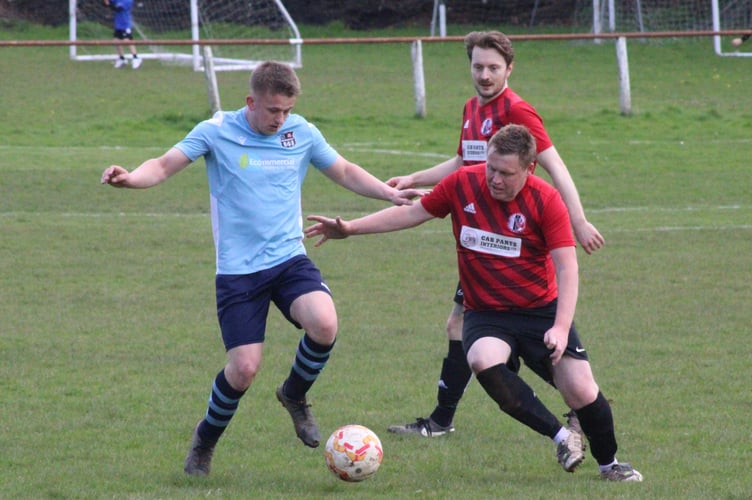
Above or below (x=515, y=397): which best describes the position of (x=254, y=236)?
above

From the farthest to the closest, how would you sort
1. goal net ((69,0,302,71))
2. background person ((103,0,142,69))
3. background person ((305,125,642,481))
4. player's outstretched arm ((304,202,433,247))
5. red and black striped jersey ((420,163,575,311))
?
1. background person ((103,0,142,69))
2. goal net ((69,0,302,71))
3. player's outstretched arm ((304,202,433,247))
4. red and black striped jersey ((420,163,575,311))
5. background person ((305,125,642,481))

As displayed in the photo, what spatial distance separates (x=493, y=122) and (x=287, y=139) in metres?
1.08

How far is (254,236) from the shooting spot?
18.4 ft

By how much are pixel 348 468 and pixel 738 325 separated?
4.22 m

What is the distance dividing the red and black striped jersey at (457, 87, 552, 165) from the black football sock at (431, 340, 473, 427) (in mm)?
979

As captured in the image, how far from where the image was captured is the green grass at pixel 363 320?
18.2ft

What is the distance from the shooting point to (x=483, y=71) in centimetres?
603

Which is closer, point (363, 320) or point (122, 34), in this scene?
point (363, 320)

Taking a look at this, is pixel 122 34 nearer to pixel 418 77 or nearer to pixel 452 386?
pixel 418 77

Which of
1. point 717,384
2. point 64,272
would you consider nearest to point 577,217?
point 717,384

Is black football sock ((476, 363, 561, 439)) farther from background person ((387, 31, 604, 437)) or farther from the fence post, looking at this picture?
the fence post

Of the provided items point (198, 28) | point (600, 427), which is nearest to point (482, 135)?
point (600, 427)

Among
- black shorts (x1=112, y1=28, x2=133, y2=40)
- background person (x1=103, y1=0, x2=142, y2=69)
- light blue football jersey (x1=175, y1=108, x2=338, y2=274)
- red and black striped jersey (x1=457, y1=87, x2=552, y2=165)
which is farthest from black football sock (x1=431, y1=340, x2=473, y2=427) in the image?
black shorts (x1=112, y1=28, x2=133, y2=40)

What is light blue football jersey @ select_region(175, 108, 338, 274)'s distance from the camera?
220 inches
